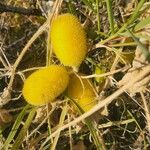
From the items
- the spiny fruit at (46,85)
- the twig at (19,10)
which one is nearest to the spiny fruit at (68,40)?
the spiny fruit at (46,85)

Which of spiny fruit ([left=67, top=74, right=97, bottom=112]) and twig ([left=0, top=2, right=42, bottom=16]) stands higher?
twig ([left=0, top=2, right=42, bottom=16])

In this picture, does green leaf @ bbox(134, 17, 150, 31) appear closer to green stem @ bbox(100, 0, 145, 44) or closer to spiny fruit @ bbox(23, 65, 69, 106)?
green stem @ bbox(100, 0, 145, 44)

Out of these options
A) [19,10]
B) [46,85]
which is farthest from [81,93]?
[19,10]

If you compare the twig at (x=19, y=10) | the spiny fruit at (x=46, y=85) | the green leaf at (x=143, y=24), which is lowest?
the spiny fruit at (x=46, y=85)

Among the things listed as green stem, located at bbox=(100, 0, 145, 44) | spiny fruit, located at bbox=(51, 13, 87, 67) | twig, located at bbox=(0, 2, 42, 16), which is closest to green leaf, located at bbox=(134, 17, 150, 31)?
green stem, located at bbox=(100, 0, 145, 44)

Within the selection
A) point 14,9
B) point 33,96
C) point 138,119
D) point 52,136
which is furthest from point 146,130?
point 14,9

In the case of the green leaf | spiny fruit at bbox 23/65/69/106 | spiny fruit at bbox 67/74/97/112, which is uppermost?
the green leaf

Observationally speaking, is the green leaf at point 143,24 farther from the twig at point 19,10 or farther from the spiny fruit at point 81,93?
the twig at point 19,10
